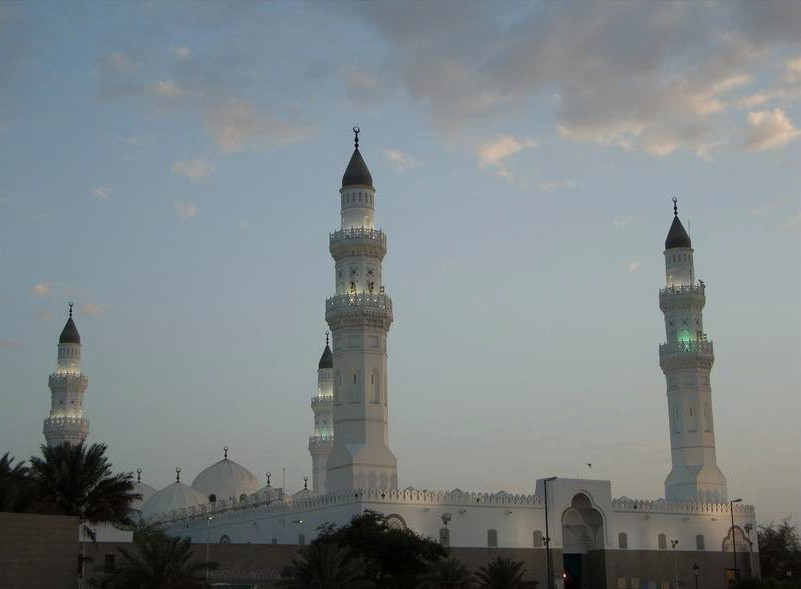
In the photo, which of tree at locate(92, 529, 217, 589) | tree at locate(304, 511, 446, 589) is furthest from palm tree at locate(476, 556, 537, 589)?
tree at locate(92, 529, 217, 589)

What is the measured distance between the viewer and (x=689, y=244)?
224 feet

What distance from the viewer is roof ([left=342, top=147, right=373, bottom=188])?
58.9 m

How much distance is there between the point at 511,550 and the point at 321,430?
83.7 feet

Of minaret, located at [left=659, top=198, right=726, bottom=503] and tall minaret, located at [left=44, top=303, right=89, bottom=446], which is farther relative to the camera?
tall minaret, located at [left=44, top=303, right=89, bottom=446]

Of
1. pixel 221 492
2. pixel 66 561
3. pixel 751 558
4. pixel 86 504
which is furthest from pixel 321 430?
pixel 66 561

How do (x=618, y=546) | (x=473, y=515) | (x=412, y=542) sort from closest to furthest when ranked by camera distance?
(x=412, y=542), (x=473, y=515), (x=618, y=546)

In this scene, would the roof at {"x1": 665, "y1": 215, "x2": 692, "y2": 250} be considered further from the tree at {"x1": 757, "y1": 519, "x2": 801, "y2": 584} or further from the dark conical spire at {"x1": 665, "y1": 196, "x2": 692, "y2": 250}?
the tree at {"x1": 757, "y1": 519, "x2": 801, "y2": 584}

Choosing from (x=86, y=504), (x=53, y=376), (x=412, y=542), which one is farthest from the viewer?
(x=53, y=376)

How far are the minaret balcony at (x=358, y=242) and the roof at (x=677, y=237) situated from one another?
1908 centimetres

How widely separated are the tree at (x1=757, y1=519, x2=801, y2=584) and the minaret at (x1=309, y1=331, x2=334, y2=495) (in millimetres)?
27385

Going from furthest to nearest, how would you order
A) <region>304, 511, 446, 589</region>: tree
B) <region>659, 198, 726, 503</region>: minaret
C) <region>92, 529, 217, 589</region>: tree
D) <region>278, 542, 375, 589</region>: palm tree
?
<region>659, 198, 726, 503</region>: minaret
<region>304, 511, 446, 589</region>: tree
<region>278, 542, 375, 589</region>: palm tree
<region>92, 529, 217, 589</region>: tree

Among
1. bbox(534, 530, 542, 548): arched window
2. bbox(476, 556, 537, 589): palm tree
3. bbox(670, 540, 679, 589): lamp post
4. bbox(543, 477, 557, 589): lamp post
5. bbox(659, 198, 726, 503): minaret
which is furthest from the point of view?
bbox(659, 198, 726, 503): minaret

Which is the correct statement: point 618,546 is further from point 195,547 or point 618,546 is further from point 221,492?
point 221,492

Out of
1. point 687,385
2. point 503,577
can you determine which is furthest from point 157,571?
point 687,385
